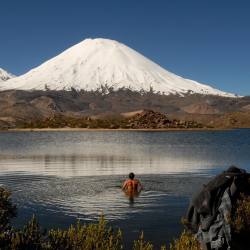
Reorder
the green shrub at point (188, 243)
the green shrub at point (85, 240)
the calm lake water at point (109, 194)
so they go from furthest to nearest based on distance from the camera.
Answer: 1. the calm lake water at point (109, 194)
2. the green shrub at point (85, 240)
3. the green shrub at point (188, 243)

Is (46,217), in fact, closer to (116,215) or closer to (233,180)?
(116,215)

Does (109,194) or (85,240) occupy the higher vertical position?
(109,194)

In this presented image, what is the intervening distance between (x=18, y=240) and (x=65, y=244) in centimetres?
117

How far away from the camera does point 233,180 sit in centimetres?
1169

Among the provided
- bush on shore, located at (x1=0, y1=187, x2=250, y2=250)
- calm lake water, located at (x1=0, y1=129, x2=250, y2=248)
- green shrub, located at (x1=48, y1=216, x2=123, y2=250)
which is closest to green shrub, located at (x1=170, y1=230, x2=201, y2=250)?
bush on shore, located at (x1=0, y1=187, x2=250, y2=250)

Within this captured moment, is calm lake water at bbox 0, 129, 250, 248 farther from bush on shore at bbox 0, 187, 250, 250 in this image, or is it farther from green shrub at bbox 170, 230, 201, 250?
green shrub at bbox 170, 230, 201, 250

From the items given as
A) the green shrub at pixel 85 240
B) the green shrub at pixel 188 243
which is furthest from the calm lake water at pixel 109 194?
the green shrub at pixel 188 243

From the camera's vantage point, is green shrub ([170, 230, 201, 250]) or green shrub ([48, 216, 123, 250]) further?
green shrub ([48, 216, 123, 250])

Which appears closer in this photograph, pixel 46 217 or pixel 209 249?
pixel 209 249

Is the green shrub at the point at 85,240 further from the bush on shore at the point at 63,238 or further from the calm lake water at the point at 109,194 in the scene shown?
the calm lake water at the point at 109,194

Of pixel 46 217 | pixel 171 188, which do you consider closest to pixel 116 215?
pixel 46 217

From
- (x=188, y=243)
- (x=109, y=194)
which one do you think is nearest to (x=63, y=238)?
(x=188, y=243)

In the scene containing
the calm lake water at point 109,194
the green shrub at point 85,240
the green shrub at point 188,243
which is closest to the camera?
the green shrub at point 188,243

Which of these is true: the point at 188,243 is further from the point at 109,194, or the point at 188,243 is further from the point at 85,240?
the point at 109,194
